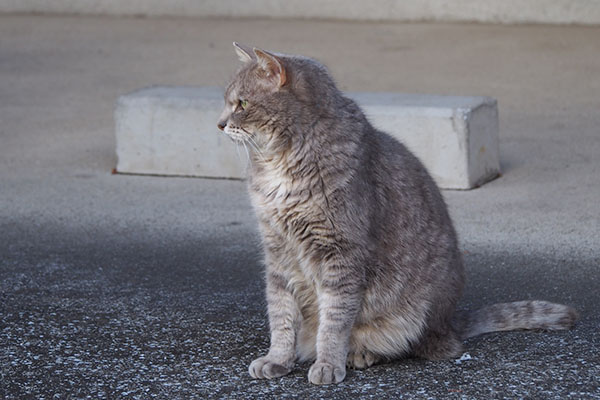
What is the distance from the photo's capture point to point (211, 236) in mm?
5449

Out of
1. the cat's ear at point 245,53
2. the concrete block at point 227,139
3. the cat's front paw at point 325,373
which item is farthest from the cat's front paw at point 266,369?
the concrete block at point 227,139

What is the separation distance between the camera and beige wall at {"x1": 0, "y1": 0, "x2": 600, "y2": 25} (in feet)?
38.9

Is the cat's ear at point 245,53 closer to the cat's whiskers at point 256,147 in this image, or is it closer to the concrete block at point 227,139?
the cat's whiskers at point 256,147

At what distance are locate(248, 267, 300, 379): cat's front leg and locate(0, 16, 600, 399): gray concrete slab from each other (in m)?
0.08

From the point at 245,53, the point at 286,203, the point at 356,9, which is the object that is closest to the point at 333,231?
the point at 286,203

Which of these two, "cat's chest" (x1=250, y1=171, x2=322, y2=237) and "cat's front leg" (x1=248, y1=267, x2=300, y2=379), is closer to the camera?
"cat's chest" (x1=250, y1=171, x2=322, y2=237)

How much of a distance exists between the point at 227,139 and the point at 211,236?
4.15 ft

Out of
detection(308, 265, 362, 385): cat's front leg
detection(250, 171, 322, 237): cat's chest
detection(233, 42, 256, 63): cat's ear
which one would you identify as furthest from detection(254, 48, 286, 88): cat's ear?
detection(308, 265, 362, 385): cat's front leg

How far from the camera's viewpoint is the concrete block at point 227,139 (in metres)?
6.14

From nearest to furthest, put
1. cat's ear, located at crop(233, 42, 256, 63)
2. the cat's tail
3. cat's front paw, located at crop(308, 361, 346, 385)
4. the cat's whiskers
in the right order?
cat's front paw, located at crop(308, 361, 346, 385), the cat's whiskers, cat's ear, located at crop(233, 42, 256, 63), the cat's tail

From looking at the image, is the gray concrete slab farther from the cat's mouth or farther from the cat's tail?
the cat's mouth

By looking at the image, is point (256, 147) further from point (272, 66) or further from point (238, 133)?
point (272, 66)

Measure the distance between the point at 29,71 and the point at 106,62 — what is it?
0.90 metres

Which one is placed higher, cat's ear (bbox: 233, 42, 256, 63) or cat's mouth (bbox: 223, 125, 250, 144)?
cat's ear (bbox: 233, 42, 256, 63)
